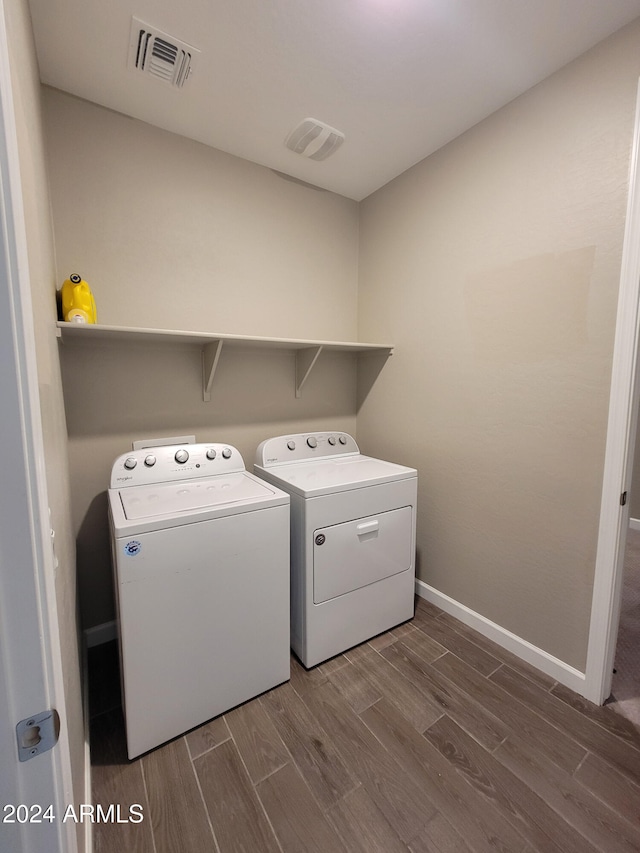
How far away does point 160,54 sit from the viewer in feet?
4.56

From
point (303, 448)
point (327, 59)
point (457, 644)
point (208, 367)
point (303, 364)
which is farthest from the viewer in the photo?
point (303, 364)

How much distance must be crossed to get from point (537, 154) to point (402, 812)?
8.07ft

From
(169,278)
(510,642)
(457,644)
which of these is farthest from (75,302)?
(510,642)

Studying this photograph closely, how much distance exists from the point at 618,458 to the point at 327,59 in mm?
1896

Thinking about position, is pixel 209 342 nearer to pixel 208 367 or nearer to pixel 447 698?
pixel 208 367

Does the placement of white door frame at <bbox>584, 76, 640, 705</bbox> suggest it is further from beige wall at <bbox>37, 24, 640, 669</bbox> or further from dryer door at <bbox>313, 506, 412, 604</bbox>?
→ dryer door at <bbox>313, 506, 412, 604</bbox>

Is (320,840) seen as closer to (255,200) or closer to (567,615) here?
(567,615)

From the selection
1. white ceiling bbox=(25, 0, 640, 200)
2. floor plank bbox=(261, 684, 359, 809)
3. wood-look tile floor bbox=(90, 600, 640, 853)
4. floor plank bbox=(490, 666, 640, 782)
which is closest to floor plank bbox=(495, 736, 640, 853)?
wood-look tile floor bbox=(90, 600, 640, 853)

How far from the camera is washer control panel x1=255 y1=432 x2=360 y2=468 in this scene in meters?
2.05

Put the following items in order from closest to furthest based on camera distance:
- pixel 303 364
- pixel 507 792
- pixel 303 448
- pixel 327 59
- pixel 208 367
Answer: pixel 507 792 → pixel 327 59 → pixel 208 367 → pixel 303 448 → pixel 303 364

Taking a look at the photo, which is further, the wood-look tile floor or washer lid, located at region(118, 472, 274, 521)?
washer lid, located at region(118, 472, 274, 521)

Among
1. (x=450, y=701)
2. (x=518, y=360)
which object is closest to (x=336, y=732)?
(x=450, y=701)

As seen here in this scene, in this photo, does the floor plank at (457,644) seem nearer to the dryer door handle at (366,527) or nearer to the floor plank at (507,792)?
the floor plank at (507,792)

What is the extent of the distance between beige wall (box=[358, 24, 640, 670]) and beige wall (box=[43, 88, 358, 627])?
65cm
